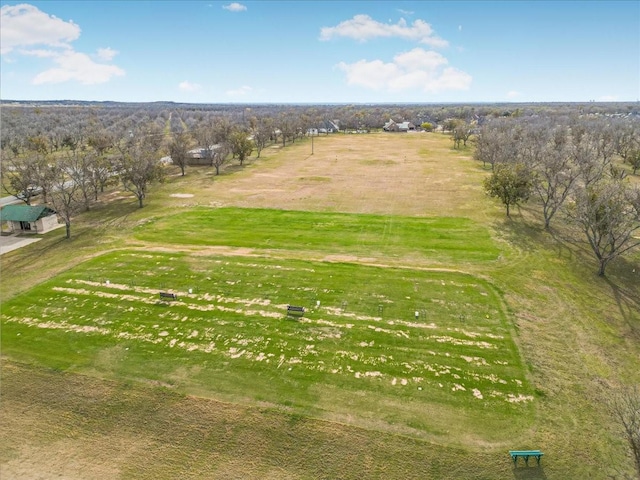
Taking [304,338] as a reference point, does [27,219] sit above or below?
above

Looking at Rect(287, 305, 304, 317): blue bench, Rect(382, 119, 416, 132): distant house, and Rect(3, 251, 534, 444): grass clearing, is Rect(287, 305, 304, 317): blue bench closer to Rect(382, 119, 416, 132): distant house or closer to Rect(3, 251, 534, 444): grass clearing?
Rect(3, 251, 534, 444): grass clearing

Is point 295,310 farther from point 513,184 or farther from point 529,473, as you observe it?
point 513,184

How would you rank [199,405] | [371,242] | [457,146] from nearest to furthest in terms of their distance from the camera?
1. [199,405]
2. [371,242]
3. [457,146]

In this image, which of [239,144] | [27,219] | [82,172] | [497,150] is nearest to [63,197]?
[27,219]

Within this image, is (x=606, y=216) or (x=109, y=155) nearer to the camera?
(x=606, y=216)

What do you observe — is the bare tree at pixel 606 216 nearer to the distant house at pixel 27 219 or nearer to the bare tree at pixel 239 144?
the distant house at pixel 27 219

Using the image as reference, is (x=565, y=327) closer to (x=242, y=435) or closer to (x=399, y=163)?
(x=242, y=435)

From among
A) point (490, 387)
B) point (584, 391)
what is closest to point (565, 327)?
point (584, 391)
